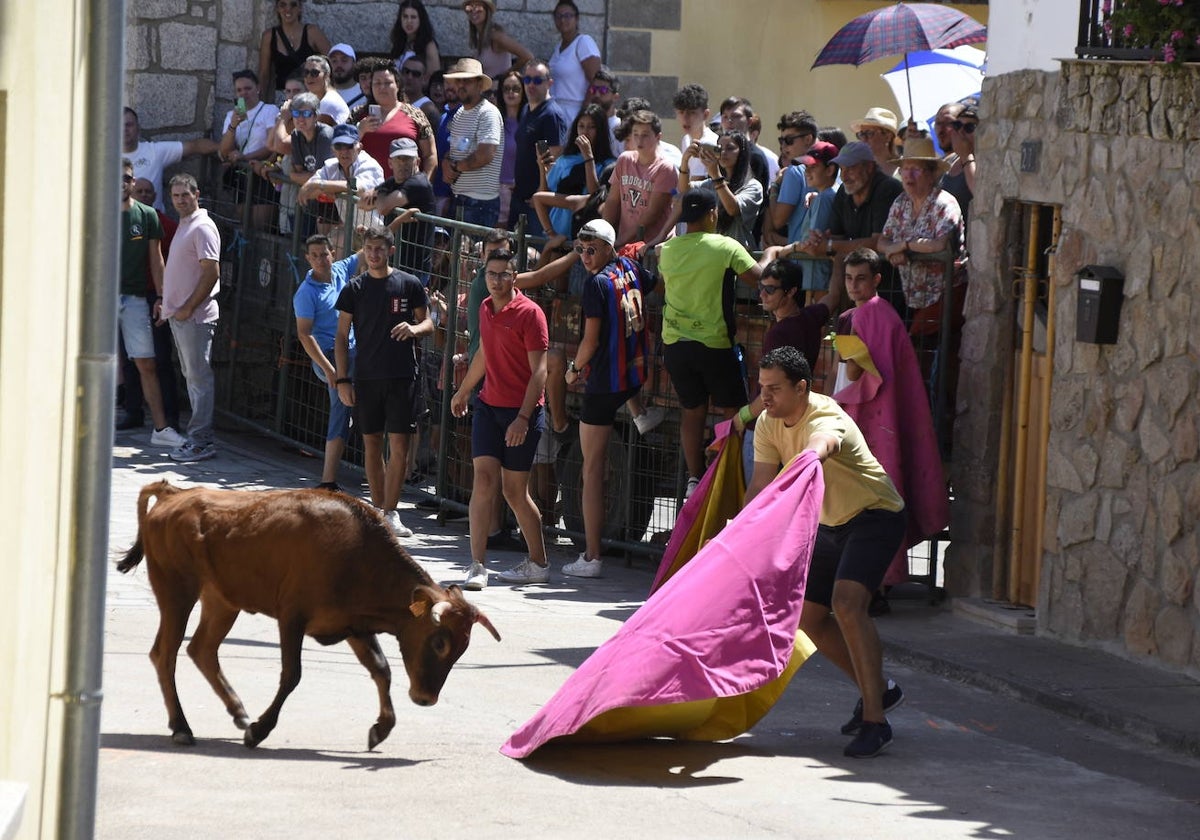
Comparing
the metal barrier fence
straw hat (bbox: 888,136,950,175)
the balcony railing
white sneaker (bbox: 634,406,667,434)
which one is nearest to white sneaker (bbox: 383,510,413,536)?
the metal barrier fence

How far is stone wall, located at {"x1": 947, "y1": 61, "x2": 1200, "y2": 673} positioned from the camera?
10.3 meters

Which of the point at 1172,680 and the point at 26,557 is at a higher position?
the point at 26,557

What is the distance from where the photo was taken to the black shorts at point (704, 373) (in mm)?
12531

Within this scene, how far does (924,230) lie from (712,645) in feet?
14.0

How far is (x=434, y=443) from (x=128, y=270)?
3157 millimetres

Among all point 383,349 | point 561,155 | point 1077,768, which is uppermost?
point 561,155

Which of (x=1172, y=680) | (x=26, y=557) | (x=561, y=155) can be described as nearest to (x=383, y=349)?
(x=561, y=155)

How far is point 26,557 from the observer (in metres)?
5.45

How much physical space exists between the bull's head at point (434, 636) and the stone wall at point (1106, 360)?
3967 millimetres

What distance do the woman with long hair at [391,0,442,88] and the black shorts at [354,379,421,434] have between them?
5443 mm

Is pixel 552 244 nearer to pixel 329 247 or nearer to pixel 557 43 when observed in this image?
pixel 329 247

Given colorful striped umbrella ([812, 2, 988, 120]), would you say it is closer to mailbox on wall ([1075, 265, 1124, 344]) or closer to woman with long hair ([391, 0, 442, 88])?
woman with long hair ([391, 0, 442, 88])

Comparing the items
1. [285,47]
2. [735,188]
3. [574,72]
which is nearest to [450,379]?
[735,188]

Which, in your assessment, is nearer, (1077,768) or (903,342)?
(1077,768)
